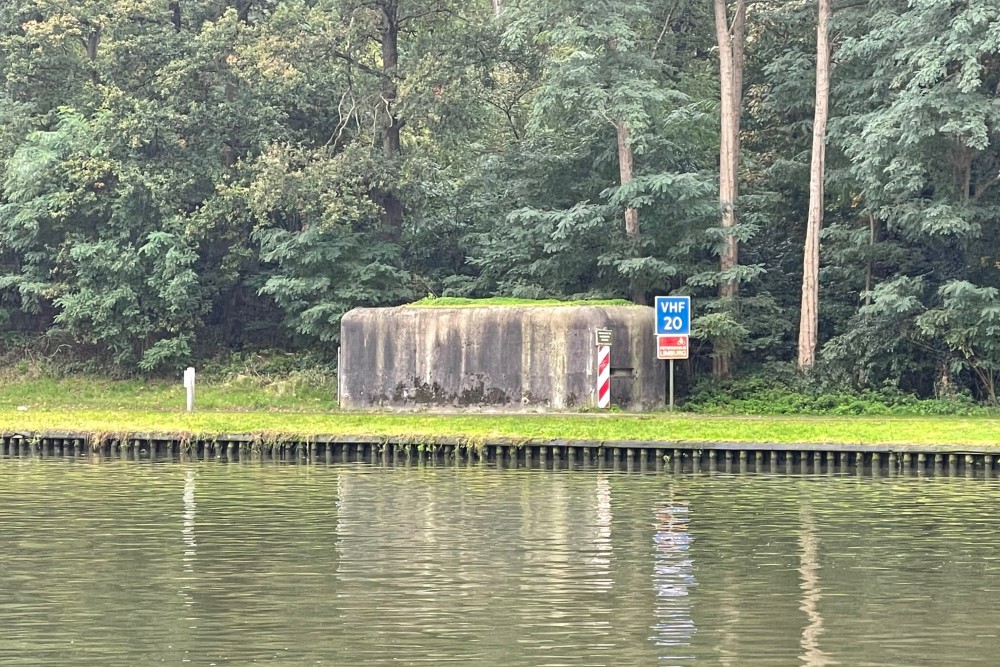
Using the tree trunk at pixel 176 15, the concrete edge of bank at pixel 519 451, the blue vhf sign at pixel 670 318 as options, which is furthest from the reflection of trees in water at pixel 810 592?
the tree trunk at pixel 176 15

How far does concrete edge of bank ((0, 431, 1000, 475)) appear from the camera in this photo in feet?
112

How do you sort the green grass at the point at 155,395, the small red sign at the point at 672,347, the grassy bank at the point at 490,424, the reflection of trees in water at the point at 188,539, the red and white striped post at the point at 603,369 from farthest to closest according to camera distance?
the green grass at the point at 155,395 → the red and white striped post at the point at 603,369 → the small red sign at the point at 672,347 → the grassy bank at the point at 490,424 → the reflection of trees in water at the point at 188,539

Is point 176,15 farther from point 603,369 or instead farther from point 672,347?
point 672,347

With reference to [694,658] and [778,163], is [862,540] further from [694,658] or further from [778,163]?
[778,163]

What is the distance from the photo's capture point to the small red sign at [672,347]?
141ft

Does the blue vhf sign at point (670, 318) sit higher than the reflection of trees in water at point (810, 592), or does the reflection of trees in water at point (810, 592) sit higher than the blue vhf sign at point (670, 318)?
the blue vhf sign at point (670, 318)

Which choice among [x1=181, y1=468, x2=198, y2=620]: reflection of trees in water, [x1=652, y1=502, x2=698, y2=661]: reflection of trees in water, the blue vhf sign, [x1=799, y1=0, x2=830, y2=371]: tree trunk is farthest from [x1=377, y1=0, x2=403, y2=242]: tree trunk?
[x1=652, y1=502, x2=698, y2=661]: reflection of trees in water

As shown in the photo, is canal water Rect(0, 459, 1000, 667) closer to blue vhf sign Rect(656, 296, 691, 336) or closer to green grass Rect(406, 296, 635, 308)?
blue vhf sign Rect(656, 296, 691, 336)

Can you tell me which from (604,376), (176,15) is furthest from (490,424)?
(176,15)

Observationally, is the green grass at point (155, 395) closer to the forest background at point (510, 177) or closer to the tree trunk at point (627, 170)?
the forest background at point (510, 177)

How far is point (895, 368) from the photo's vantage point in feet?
154

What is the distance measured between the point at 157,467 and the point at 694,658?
21.4 meters

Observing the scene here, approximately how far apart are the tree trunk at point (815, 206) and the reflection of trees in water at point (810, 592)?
23332mm

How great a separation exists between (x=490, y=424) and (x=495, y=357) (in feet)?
22.7
